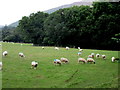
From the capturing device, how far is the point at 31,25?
70562 millimetres

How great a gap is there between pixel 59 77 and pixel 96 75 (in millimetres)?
2783

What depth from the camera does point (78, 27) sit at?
5562cm

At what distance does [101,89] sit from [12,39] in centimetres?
10273

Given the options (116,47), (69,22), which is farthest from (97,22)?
(69,22)

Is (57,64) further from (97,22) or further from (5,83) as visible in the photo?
(97,22)

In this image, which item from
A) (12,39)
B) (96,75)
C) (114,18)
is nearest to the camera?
(96,75)

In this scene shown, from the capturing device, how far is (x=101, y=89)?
34.0 ft

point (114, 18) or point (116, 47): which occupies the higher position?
point (114, 18)

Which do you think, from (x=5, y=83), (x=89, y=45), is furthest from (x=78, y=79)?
(x=89, y=45)

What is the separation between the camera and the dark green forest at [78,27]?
4547 cm

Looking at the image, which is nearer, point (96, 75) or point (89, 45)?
point (96, 75)

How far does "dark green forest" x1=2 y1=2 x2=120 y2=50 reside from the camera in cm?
4547

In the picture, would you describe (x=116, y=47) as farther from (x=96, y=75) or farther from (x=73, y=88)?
(x=73, y=88)

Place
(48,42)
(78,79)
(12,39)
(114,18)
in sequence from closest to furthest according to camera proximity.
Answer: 1. (78,79)
2. (114,18)
3. (48,42)
4. (12,39)
